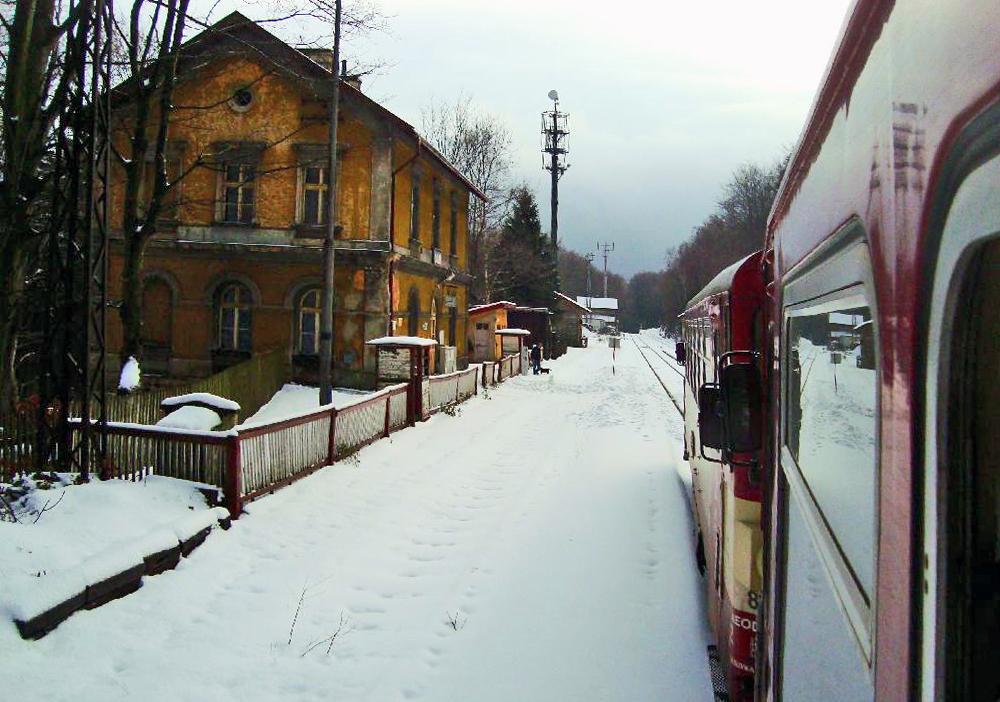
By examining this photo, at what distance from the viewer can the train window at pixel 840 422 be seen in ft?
4.39

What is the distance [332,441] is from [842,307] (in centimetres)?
1031

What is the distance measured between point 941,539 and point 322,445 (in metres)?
10.6

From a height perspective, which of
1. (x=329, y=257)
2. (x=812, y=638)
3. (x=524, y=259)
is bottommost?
(x=812, y=638)

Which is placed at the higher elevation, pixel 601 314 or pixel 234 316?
pixel 601 314

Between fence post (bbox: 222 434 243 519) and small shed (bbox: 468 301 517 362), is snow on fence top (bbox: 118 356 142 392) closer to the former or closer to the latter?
fence post (bbox: 222 434 243 519)

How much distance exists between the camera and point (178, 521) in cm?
714

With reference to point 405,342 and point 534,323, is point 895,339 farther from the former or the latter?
point 534,323

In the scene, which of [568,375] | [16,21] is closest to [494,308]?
[568,375]

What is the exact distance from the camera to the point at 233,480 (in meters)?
8.27

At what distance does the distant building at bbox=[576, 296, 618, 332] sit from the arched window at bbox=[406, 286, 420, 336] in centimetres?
8093

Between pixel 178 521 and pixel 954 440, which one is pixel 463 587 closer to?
pixel 178 521

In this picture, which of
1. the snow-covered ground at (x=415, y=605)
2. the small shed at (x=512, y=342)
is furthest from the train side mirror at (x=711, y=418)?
the small shed at (x=512, y=342)

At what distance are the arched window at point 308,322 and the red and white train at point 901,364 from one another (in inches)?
799

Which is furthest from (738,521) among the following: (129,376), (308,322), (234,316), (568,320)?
(568,320)
